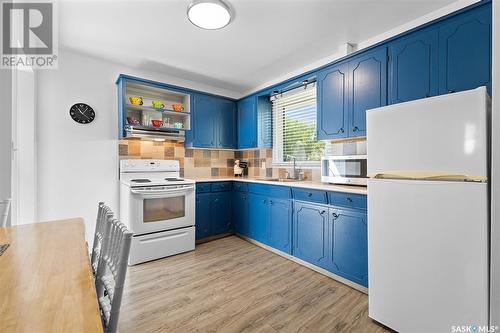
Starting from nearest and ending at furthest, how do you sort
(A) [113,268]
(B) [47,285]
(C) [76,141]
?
(B) [47,285], (A) [113,268], (C) [76,141]

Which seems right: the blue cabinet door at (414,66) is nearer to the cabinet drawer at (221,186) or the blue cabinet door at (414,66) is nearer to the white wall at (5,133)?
the cabinet drawer at (221,186)

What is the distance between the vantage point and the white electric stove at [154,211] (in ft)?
8.86

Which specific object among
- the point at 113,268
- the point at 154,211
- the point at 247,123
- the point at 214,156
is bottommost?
the point at 154,211

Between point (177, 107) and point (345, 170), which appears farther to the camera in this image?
point (177, 107)

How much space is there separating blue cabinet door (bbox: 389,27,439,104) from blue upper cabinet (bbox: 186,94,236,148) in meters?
2.48

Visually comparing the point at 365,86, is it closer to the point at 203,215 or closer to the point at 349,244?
the point at 349,244

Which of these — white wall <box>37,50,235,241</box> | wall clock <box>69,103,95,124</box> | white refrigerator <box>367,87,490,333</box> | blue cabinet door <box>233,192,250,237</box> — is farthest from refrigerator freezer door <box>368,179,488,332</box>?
wall clock <box>69,103,95,124</box>

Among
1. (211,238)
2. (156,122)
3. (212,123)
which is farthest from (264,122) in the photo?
(211,238)

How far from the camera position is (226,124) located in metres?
3.96

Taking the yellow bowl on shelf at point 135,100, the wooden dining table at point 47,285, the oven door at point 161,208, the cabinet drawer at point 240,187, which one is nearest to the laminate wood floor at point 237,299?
the oven door at point 161,208

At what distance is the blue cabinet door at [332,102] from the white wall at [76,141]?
2.57 metres

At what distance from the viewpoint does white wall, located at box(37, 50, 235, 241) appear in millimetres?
2670

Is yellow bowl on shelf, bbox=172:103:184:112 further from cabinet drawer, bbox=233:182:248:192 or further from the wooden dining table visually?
the wooden dining table

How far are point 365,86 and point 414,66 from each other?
416 millimetres
